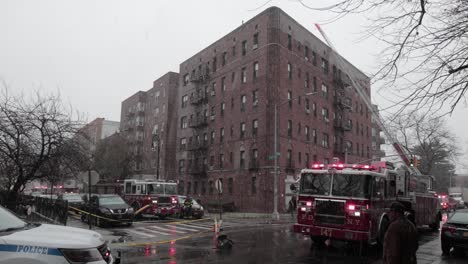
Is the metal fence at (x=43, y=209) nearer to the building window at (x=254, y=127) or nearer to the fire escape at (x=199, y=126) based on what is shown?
the building window at (x=254, y=127)

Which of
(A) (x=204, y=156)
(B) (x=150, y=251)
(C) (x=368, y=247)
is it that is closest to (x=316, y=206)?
(C) (x=368, y=247)

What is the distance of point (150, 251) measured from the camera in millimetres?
13594

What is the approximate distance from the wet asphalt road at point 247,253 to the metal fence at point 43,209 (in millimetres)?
6216

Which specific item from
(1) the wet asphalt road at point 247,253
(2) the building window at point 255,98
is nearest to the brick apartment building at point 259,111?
(2) the building window at point 255,98

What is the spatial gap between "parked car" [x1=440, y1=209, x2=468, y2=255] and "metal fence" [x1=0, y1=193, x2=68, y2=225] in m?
15.0

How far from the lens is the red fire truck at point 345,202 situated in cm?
1288

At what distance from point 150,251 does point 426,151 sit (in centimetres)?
5625

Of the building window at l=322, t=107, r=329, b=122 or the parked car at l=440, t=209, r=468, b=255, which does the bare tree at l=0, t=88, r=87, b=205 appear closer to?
the parked car at l=440, t=209, r=468, b=255

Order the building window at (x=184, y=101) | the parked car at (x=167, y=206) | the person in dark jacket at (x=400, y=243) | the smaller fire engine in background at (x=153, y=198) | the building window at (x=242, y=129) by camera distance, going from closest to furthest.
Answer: the person in dark jacket at (x=400, y=243), the parked car at (x=167, y=206), the smaller fire engine in background at (x=153, y=198), the building window at (x=242, y=129), the building window at (x=184, y=101)

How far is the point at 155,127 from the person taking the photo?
225 feet

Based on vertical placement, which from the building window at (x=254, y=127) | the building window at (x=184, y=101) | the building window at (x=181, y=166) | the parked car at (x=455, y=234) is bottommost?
the parked car at (x=455, y=234)

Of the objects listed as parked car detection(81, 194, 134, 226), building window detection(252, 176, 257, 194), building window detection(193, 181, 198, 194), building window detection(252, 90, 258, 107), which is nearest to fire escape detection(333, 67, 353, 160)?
building window detection(252, 90, 258, 107)

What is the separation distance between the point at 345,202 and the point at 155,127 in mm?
57791

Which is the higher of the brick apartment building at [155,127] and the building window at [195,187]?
the brick apartment building at [155,127]
